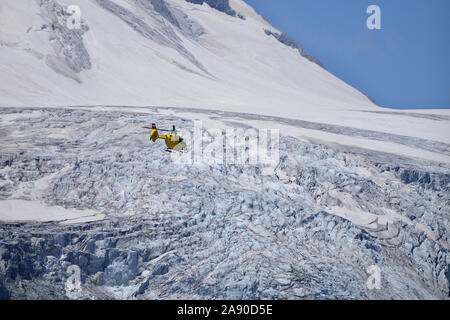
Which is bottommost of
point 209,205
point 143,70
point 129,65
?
point 209,205

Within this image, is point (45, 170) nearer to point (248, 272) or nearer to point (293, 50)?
point (248, 272)

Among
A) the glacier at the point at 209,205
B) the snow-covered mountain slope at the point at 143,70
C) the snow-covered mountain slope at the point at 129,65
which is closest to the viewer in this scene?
the glacier at the point at 209,205

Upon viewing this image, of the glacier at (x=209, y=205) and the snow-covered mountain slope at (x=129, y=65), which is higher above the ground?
the snow-covered mountain slope at (x=129, y=65)

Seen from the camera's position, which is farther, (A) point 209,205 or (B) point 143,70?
(B) point 143,70

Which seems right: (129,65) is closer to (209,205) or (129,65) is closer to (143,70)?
(143,70)

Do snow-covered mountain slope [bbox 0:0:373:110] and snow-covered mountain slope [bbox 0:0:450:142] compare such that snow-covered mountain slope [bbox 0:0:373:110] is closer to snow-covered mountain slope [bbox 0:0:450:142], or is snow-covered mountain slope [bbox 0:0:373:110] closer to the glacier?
snow-covered mountain slope [bbox 0:0:450:142]

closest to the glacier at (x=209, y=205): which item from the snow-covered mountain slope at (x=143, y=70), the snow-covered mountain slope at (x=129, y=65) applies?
the snow-covered mountain slope at (x=143, y=70)

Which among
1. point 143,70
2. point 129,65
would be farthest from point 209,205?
point 129,65

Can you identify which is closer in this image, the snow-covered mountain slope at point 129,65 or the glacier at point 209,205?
the glacier at point 209,205

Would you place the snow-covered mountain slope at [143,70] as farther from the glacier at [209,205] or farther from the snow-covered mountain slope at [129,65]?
the glacier at [209,205]

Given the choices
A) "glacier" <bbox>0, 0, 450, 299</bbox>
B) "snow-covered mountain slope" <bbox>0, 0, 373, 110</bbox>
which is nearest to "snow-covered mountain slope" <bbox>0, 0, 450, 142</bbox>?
"snow-covered mountain slope" <bbox>0, 0, 373, 110</bbox>

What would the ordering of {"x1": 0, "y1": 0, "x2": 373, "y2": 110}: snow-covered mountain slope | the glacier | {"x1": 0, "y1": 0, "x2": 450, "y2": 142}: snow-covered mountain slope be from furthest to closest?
1. {"x1": 0, "y1": 0, "x2": 373, "y2": 110}: snow-covered mountain slope
2. {"x1": 0, "y1": 0, "x2": 450, "y2": 142}: snow-covered mountain slope
3. the glacier
